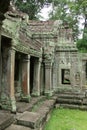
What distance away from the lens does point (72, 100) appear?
12.1m

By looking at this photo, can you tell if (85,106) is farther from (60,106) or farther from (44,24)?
(44,24)

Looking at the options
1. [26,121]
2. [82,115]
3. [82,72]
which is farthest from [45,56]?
[26,121]

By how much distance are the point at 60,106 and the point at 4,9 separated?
28.3 ft

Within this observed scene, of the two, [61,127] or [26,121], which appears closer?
[26,121]

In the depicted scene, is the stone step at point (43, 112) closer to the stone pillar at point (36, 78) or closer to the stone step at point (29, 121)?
the stone step at point (29, 121)

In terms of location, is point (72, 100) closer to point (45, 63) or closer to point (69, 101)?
point (69, 101)

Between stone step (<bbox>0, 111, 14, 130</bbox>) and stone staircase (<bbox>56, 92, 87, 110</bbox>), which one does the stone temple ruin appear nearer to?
stone staircase (<bbox>56, 92, 87, 110</bbox>)

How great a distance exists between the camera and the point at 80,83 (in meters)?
13.5

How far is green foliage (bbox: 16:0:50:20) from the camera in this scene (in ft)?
Answer: 77.7

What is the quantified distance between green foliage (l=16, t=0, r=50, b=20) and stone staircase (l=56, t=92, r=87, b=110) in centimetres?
1372

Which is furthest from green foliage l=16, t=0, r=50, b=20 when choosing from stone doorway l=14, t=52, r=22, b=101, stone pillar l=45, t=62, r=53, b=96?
stone doorway l=14, t=52, r=22, b=101

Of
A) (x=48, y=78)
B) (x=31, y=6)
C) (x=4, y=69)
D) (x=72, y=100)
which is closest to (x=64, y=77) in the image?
(x=48, y=78)

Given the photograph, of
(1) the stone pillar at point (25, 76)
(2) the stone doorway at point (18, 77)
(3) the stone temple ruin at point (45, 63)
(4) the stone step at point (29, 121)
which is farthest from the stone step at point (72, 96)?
(4) the stone step at point (29, 121)

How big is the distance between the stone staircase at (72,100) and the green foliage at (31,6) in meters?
13.7
